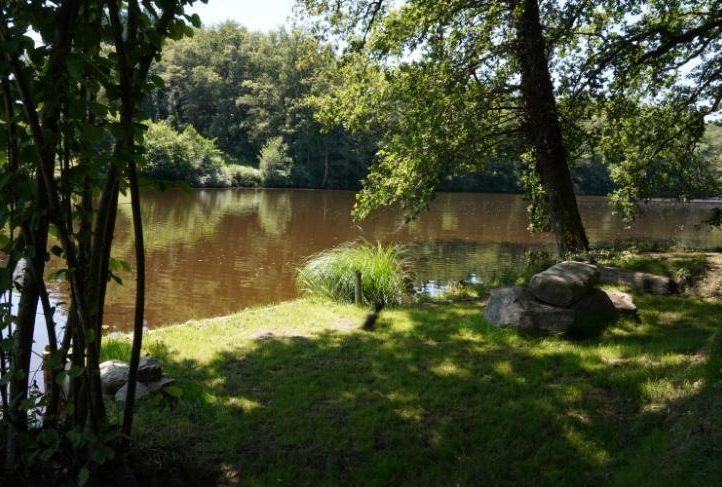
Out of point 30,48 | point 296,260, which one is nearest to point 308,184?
point 296,260

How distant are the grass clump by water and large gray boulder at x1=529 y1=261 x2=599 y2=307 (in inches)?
128

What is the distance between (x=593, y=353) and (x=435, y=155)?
5376mm

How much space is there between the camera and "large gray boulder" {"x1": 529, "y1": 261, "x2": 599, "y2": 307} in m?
6.34

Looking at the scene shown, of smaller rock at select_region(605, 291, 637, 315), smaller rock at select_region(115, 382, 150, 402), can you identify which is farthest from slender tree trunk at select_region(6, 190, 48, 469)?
smaller rock at select_region(605, 291, 637, 315)

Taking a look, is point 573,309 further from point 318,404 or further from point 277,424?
point 277,424

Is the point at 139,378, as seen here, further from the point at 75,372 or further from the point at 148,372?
the point at 75,372

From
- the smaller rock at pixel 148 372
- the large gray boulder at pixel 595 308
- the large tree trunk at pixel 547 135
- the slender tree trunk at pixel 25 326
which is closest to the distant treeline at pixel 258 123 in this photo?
the large tree trunk at pixel 547 135

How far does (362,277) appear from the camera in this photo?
966 centimetres

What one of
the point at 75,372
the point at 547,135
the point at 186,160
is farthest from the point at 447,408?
the point at 186,160

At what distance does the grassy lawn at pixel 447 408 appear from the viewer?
128 inches

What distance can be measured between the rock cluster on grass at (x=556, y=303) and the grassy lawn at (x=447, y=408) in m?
0.20

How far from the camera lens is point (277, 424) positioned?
4035mm

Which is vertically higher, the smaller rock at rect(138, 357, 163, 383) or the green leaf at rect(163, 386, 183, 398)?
the green leaf at rect(163, 386, 183, 398)

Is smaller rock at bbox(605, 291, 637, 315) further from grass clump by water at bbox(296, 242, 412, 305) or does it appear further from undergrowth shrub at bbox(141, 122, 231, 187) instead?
undergrowth shrub at bbox(141, 122, 231, 187)
